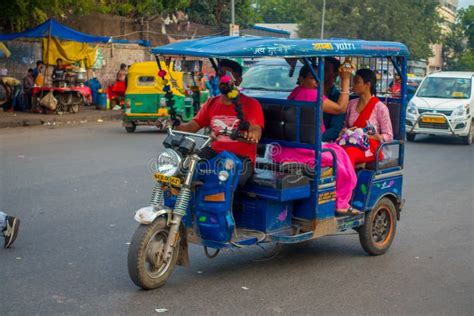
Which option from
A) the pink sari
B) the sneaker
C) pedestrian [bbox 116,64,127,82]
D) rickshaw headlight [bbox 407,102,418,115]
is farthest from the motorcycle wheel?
pedestrian [bbox 116,64,127,82]

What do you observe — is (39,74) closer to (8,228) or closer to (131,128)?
(131,128)

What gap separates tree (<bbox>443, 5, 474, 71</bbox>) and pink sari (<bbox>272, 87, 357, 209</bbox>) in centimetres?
5933

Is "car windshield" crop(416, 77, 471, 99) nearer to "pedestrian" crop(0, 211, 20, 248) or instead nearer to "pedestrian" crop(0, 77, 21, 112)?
"pedestrian" crop(0, 77, 21, 112)

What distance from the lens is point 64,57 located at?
22.0 metres

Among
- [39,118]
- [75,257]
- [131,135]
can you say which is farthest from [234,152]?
[39,118]

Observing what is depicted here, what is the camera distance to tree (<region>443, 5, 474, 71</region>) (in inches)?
2498

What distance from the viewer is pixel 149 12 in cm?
2939

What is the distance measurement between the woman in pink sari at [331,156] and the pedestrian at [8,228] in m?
2.41

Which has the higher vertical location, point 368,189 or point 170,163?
point 170,163

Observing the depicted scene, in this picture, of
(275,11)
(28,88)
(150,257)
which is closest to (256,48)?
(150,257)

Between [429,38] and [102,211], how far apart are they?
51.7 metres

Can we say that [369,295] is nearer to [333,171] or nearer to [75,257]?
[333,171]

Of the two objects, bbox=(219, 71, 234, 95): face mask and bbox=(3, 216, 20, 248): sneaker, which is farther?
bbox=(3, 216, 20, 248): sneaker

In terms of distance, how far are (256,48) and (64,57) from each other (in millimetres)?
17753
